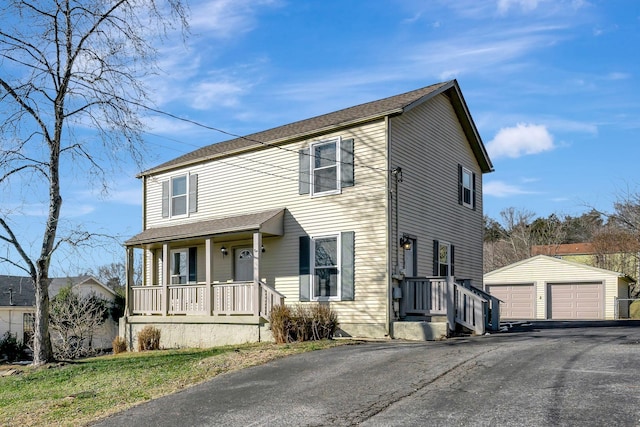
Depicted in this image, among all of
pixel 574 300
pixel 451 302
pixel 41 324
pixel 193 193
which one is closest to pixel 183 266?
pixel 193 193

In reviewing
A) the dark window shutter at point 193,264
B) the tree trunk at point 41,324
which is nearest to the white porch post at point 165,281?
the dark window shutter at point 193,264

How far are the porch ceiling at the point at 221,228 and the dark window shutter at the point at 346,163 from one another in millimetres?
2269

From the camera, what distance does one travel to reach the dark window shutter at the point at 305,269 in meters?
16.8

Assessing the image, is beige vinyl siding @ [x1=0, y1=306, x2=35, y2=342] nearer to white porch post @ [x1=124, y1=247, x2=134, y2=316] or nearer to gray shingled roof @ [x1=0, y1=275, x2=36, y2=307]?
gray shingled roof @ [x1=0, y1=275, x2=36, y2=307]

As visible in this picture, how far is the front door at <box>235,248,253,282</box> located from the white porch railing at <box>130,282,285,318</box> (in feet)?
4.59

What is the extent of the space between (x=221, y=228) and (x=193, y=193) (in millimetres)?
3257

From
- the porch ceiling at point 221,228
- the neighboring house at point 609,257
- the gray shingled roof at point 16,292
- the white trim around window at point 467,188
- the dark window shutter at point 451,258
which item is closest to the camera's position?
the porch ceiling at point 221,228

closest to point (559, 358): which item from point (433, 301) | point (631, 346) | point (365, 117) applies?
point (631, 346)

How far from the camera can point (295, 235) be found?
17391 millimetres

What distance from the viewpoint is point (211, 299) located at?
17.9 meters

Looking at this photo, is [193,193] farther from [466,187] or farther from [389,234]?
[466,187]

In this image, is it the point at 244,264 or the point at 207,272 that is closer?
the point at 207,272

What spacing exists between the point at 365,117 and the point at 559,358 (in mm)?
7833

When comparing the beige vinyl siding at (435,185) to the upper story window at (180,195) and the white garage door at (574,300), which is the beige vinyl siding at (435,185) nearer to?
the upper story window at (180,195)
